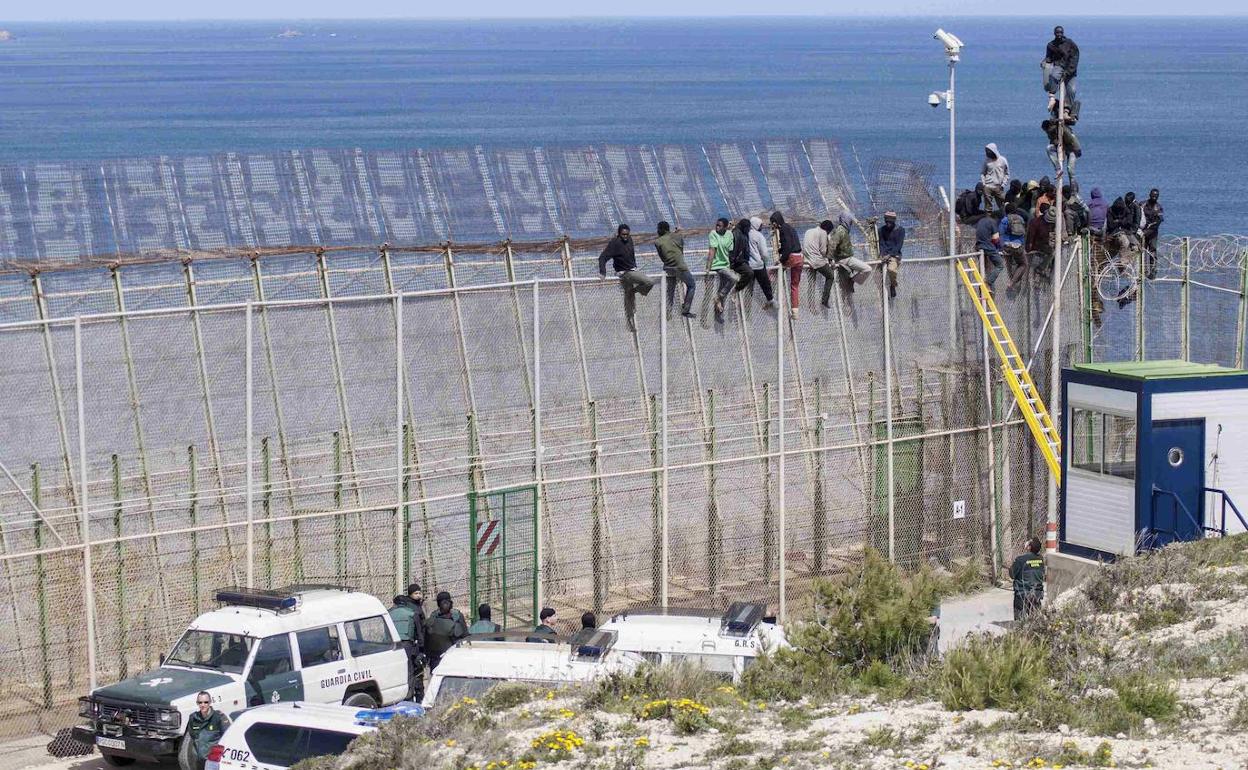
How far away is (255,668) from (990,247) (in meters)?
15.6

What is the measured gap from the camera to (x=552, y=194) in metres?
27.8

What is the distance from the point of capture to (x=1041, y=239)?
29719mm

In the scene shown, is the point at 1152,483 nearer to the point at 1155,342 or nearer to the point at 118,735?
the point at 1155,342

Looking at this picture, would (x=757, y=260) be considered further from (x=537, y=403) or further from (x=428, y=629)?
(x=428, y=629)

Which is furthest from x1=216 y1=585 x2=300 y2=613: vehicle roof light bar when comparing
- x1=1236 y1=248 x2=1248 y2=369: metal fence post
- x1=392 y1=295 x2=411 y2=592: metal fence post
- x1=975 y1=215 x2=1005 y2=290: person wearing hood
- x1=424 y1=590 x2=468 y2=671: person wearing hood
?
x1=1236 y1=248 x2=1248 y2=369: metal fence post

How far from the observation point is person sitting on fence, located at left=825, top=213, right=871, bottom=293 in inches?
1060

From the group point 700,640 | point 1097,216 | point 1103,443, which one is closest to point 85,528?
point 700,640

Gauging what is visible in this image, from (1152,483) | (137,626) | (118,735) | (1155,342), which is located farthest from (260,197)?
(1155,342)

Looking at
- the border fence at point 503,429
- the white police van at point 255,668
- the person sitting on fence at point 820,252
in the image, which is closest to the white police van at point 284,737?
the white police van at point 255,668

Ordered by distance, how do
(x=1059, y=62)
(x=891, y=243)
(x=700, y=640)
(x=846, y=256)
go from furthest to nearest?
(x=1059, y=62) → (x=891, y=243) → (x=846, y=256) → (x=700, y=640)

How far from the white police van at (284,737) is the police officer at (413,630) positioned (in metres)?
4.05

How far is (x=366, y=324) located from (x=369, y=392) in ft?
2.94

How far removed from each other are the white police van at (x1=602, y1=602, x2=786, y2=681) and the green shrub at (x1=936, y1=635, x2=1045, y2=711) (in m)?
2.17

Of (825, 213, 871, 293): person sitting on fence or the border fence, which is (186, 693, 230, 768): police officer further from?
(825, 213, 871, 293): person sitting on fence
